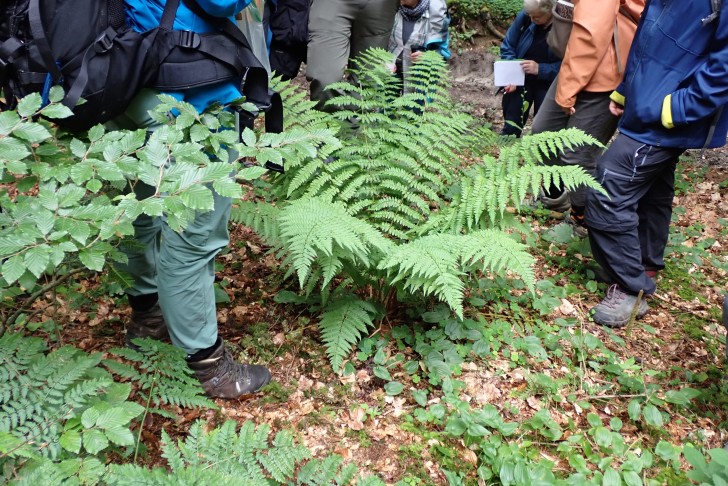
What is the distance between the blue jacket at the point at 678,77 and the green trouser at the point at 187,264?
8.39 ft

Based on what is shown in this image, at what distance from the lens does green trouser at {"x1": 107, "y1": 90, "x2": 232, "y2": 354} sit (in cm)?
220

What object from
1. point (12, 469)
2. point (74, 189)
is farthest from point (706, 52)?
point (12, 469)

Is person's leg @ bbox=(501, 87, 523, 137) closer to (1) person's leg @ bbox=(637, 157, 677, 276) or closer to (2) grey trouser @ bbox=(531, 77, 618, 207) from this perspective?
(2) grey trouser @ bbox=(531, 77, 618, 207)

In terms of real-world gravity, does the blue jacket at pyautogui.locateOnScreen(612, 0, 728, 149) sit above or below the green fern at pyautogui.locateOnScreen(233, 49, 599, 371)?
above

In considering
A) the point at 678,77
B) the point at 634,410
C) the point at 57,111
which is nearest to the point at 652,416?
the point at 634,410

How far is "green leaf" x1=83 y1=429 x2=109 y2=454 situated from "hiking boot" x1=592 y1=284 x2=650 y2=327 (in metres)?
3.05

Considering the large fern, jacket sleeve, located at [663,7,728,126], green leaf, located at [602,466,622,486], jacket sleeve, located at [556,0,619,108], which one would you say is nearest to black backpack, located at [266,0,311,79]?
jacket sleeve, located at [556,0,619,108]

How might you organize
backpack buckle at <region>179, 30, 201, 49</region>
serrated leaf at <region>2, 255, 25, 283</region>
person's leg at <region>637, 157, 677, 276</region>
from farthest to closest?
person's leg at <region>637, 157, 677, 276</region> < backpack buckle at <region>179, 30, 201, 49</region> < serrated leaf at <region>2, 255, 25, 283</region>

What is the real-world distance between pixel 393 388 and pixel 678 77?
2460 mm

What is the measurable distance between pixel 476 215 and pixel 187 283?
1.61 meters

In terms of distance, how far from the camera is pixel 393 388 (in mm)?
2719

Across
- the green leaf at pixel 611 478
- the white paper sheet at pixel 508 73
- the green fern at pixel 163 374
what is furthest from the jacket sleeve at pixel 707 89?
the green fern at pixel 163 374

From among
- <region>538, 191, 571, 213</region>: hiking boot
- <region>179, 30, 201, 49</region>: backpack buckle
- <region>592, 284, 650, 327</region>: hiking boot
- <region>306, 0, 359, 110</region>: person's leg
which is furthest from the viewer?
<region>538, 191, 571, 213</region>: hiking boot

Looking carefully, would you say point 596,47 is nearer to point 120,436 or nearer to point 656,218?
point 656,218
